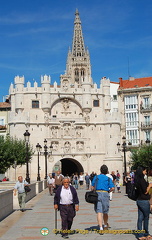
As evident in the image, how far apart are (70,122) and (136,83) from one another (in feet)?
53.5

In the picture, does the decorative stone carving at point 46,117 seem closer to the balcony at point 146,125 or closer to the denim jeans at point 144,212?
the balcony at point 146,125

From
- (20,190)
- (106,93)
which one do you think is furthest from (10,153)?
(20,190)

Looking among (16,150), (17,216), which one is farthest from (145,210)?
(16,150)

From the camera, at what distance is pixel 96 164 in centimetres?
6544

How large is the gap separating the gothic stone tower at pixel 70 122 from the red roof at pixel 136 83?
7417mm

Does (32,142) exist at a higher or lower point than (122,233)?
higher

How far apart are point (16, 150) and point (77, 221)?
43.1m

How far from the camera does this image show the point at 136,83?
7500 cm

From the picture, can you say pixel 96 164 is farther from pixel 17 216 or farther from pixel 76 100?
pixel 17 216

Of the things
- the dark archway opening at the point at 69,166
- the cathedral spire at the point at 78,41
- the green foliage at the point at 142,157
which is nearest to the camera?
the green foliage at the point at 142,157

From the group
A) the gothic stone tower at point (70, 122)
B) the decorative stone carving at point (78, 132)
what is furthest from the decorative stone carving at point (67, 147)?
the decorative stone carving at point (78, 132)

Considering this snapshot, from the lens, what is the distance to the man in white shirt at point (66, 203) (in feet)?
34.1

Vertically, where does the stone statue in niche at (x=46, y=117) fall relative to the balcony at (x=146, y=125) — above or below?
above

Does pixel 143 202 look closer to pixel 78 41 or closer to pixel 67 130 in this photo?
pixel 67 130
